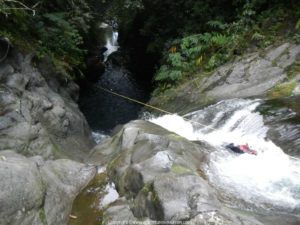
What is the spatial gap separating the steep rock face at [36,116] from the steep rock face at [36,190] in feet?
2.52

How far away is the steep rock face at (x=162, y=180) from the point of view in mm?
4809

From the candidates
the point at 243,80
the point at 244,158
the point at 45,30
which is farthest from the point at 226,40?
the point at 244,158

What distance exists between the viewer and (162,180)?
17.6 feet

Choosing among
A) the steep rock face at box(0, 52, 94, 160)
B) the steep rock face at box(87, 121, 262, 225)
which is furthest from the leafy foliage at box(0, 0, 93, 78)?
the steep rock face at box(87, 121, 262, 225)

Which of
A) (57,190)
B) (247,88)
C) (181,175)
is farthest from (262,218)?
(247,88)

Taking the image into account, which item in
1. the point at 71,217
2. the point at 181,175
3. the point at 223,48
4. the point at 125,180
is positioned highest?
the point at 223,48

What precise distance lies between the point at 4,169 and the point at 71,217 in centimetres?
125

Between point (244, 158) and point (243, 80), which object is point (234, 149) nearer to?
point (244, 158)

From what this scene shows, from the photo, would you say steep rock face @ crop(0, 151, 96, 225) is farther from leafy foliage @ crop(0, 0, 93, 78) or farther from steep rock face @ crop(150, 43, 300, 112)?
steep rock face @ crop(150, 43, 300, 112)

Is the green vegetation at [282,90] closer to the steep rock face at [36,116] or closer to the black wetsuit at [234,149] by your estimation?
the black wetsuit at [234,149]

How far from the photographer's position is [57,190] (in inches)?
250

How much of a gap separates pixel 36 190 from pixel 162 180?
1983 millimetres

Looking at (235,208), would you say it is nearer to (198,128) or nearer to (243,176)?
(243,176)

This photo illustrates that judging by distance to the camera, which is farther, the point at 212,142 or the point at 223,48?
the point at 223,48
